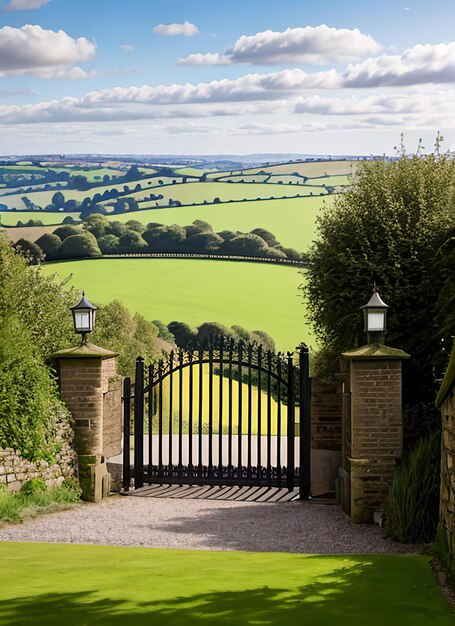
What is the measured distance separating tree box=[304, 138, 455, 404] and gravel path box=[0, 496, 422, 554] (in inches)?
153

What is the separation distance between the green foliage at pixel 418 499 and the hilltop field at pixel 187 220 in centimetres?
3043

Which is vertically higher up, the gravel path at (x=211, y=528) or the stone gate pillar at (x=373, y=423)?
the stone gate pillar at (x=373, y=423)

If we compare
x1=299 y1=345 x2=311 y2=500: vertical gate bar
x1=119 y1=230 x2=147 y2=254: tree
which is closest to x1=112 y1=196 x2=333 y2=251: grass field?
x1=119 y1=230 x2=147 y2=254: tree

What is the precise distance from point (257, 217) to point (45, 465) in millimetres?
40897

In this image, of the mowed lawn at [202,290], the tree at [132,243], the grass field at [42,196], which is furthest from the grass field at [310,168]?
the tree at [132,243]

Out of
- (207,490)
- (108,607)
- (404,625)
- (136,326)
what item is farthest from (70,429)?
(136,326)

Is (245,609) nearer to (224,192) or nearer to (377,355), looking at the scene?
(377,355)

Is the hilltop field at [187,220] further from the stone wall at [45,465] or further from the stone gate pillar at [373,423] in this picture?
the stone gate pillar at [373,423]

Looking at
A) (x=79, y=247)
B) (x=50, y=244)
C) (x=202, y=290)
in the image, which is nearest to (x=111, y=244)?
(x=79, y=247)

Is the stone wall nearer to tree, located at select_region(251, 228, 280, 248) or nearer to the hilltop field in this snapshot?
the hilltop field

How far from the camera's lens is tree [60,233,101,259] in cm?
4488

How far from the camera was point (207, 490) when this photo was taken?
→ 593 inches

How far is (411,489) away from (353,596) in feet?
10.00

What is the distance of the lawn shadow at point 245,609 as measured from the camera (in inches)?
269
